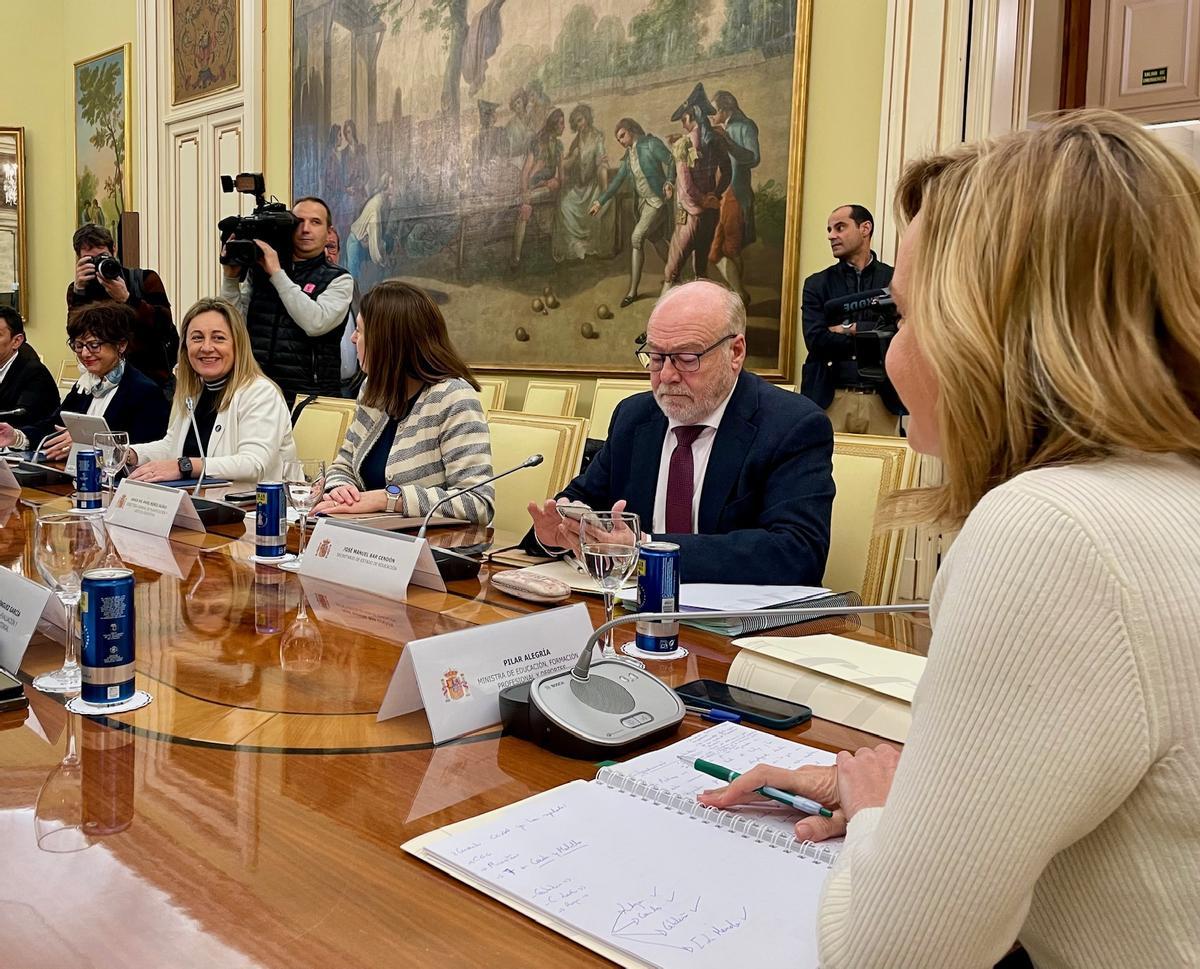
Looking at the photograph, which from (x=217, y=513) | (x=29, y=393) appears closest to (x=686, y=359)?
(x=217, y=513)

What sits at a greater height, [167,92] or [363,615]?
[167,92]

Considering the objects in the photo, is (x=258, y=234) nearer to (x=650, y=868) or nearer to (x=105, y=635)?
(x=105, y=635)

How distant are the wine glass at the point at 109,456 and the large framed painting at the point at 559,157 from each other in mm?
2739

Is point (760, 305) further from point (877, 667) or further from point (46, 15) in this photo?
point (46, 15)

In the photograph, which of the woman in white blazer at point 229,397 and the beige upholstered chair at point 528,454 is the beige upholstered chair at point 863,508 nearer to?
the beige upholstered chair at point 528,454

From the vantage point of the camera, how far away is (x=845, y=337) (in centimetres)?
434

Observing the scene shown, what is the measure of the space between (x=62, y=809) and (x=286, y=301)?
4.29 meters

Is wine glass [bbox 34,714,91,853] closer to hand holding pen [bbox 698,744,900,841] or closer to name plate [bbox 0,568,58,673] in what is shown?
name plate [bbox 0,568,58,673]

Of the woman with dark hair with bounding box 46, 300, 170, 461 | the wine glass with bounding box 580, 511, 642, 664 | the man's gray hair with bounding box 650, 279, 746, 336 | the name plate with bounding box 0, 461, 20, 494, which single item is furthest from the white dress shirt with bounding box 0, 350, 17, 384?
the wine glass with bounding box 580, 511, 642, 664

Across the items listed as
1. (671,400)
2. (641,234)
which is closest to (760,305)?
(641,234)

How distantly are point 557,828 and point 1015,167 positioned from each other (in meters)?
0.62

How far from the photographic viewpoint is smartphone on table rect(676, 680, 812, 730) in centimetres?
118

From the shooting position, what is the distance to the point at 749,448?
235cm

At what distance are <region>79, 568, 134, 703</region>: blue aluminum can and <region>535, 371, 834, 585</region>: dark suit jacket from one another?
1035 millimetres
